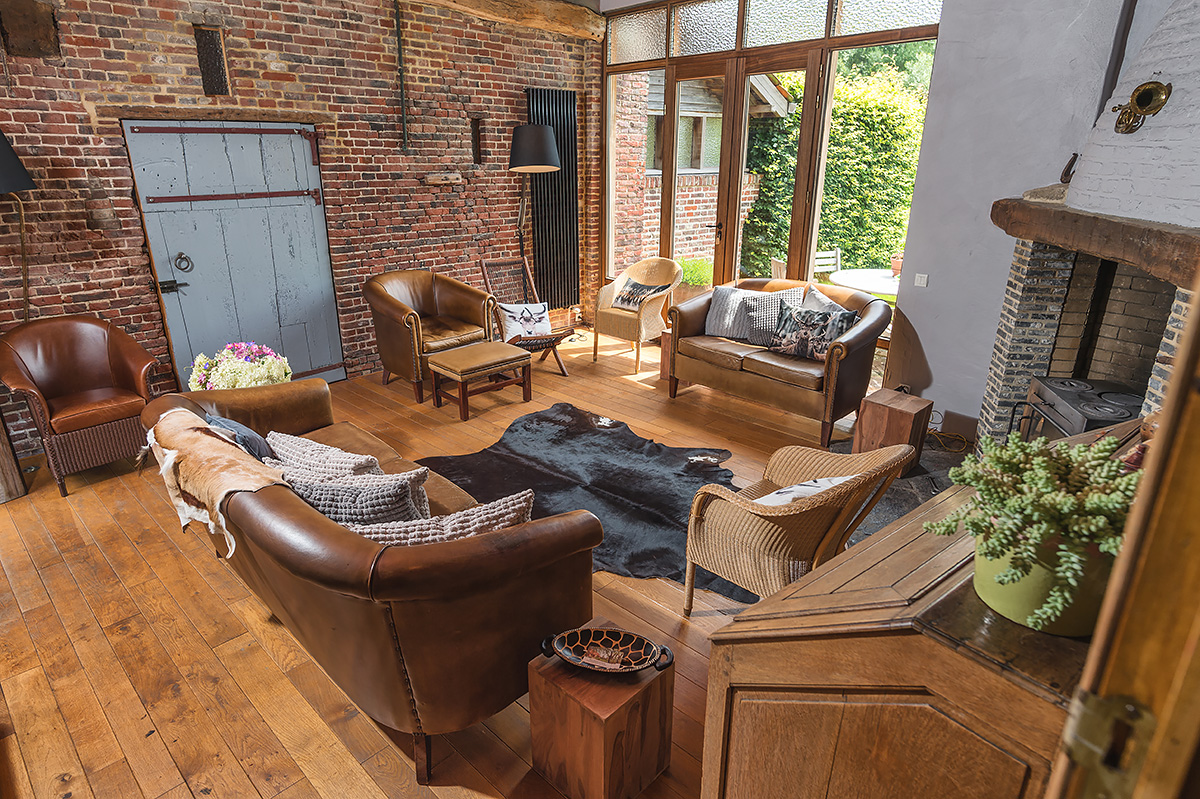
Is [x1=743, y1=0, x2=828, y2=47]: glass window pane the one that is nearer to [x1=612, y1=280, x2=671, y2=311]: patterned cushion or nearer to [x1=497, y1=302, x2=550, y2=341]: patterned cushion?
[x1=612, y1=280, x2=671, y2=311]: patterned cushion

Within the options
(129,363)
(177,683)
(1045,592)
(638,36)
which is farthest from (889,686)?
(638,36)

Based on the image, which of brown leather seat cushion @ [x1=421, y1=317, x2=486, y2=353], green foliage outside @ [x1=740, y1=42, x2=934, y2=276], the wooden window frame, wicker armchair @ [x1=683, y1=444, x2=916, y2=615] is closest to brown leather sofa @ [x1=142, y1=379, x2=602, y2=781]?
wicker armchair @ [x1=683, y1=444, x2=916, y2=615]

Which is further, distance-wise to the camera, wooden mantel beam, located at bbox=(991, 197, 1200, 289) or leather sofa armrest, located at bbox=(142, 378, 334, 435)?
leather sofa armrest, located at bbox=(142, 378, 334, 435)

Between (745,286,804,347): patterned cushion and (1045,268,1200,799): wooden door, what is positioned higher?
(1045,268,1200,799): wooden door

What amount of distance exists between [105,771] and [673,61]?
20.5ft

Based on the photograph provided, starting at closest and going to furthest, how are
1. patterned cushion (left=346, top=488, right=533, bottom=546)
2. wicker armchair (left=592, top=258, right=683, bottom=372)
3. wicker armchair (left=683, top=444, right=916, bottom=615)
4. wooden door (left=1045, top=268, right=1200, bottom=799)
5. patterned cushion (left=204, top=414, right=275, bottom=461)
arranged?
wooden door (left=1045, top=268, right=1200, bottom=799) < patterned cushion (left=346, top=488, right=533, bottom=546) < wicker armchair (left=683, top=444, right=916, bottom=615) < patterned cushion (left=204, top=414, right=275, bottom=461) < wicker armchair (left=592, top=258, right=683, bottom=372)

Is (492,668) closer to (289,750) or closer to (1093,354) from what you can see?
(289,750)

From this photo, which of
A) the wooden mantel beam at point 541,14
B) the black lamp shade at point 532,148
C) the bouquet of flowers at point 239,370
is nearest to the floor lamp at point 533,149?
the black lamp shade at point 532,148

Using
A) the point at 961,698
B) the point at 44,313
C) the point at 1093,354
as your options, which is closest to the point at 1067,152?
the point at 1093,354

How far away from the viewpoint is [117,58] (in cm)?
411

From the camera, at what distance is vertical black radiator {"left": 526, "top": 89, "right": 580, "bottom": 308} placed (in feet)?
21.0

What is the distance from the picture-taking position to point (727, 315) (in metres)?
4.98

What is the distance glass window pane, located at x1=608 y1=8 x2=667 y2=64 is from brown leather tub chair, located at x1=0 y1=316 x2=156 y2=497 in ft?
16.2

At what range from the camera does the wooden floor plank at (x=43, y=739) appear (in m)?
2.00
